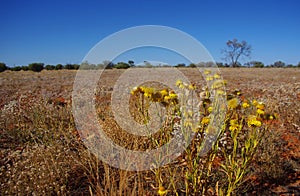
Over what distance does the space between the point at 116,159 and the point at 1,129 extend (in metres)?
2.27

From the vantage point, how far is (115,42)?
222 centimetres

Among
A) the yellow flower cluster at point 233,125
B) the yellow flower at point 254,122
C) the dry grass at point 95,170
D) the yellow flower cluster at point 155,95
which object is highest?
the yellow flower cluster at point 155,95

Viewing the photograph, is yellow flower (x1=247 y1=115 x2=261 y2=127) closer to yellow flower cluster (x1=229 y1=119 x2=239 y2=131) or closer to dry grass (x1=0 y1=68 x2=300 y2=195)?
yellow flower cluster (x1=229 y1=119 x2=239 y2=131)

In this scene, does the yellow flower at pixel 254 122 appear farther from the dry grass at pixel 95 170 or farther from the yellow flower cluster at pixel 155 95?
the dry grass at pixel 95 170

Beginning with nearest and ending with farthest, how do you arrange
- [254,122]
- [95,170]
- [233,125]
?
[254,122], [233,125], [95,170]

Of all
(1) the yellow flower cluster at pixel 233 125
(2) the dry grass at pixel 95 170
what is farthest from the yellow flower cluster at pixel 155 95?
(2) the dry grass at pixel 95 170

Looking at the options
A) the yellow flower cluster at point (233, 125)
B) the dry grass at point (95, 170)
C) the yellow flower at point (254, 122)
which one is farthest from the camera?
the dry grass at point (95, 170)

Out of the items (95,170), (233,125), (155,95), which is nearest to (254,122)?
(233,125)

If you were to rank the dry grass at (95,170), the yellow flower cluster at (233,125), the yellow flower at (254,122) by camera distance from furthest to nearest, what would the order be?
1. the dry grass at (95,170)
2. the yellow flower cluster at (233,125)
3. the yellow flower at (254,122)

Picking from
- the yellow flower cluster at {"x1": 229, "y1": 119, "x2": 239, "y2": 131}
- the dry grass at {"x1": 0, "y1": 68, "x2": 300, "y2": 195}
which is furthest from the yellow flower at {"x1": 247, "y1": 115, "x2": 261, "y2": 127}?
the dry grass at {"x1": 0, "y1": 68, "x2": 300, "y2": 195}

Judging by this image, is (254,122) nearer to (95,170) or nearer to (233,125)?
(233,125)

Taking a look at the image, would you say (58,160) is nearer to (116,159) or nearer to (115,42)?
(116,159)

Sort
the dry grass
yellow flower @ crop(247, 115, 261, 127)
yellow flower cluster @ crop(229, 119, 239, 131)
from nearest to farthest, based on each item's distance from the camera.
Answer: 1. yellow flower @ crop(247, 115, 261, 127)
2. yellow flower cluster @ crop(229, 119, 239, 131)
3. the dry grass

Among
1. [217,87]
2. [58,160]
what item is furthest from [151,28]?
[58,160]
